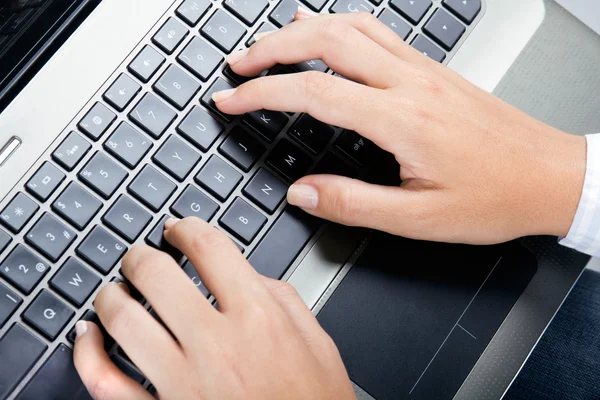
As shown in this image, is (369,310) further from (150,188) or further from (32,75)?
(32,75)

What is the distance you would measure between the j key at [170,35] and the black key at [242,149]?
0.11m

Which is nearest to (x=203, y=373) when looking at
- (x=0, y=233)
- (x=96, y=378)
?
(x=96, y=378)

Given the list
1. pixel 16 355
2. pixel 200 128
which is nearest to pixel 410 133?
pixel 200 128

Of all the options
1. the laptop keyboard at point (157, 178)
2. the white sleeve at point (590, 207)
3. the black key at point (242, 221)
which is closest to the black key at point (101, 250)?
the laptop keyboard at point (157, 178)

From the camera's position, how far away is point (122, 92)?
1.85ft

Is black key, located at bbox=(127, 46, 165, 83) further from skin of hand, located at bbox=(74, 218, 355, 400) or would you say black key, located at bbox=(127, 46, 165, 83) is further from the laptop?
skin of hand, located at bbox=(74, 218, 355, 400)

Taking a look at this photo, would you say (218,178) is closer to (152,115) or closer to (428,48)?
(152,115)

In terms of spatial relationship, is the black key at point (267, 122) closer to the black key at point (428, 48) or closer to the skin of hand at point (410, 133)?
the skin of hand at point (410, 133)

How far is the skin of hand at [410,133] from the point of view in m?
0.55

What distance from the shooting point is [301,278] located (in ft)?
1.91

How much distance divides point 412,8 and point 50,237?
1.49ft

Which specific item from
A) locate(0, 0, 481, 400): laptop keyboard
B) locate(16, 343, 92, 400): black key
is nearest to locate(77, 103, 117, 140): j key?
locate(0, 0, 481, 400): laptop keyboard

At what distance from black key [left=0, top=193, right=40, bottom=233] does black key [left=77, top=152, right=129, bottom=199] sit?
53 mm

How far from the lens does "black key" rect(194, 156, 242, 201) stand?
1.84ft
